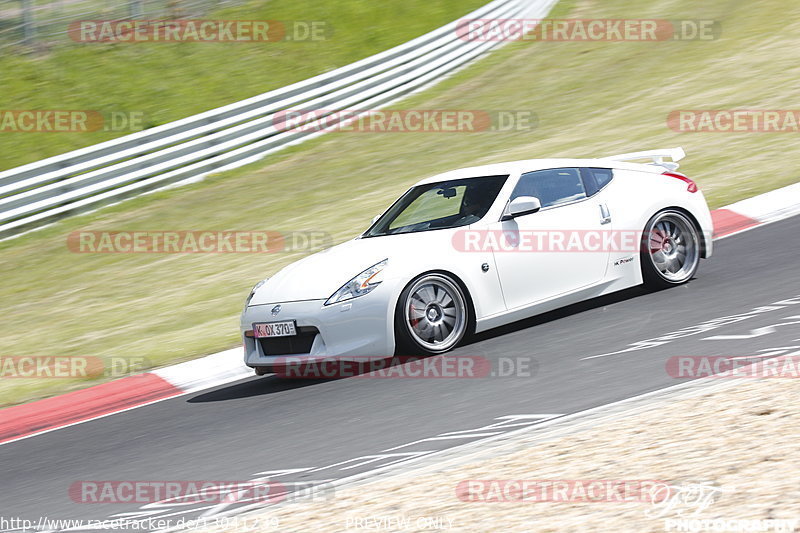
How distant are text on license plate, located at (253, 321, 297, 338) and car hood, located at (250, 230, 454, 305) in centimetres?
19

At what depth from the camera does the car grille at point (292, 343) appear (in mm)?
7703

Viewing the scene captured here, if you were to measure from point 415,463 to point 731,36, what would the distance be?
17555 millimetres

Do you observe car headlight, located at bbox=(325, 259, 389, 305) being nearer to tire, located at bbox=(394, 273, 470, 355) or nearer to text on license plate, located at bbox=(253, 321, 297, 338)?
tire, located at bbox=(394, 273, 470, 355)

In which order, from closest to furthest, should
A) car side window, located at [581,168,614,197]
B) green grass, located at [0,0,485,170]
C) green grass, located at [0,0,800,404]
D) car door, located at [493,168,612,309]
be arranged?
car door, located at [493,168,612,309], car side window, located at [581,168,614,197], green grass, located at [0,0,800,404], green grass, located at [0,0,485,170]

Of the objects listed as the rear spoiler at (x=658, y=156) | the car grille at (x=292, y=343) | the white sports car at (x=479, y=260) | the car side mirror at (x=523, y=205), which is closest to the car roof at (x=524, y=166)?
the white sports car at (x=479, y=260)

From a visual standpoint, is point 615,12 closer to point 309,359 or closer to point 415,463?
point 309,359

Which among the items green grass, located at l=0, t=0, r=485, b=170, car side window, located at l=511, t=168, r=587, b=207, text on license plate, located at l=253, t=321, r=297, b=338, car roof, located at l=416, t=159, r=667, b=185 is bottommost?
text on license plate, located at l=253, t=321, r=297, b=338

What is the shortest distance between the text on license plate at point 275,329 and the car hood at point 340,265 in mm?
192

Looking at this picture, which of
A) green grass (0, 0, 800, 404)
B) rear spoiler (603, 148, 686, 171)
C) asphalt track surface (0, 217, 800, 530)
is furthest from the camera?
green grass (0, 0, 800, 404)

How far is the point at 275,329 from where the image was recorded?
785cm

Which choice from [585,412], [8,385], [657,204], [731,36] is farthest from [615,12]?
[585,412]

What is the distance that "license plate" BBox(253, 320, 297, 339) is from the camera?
25.4 ft

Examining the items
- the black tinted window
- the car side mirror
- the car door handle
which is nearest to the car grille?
the car side mirror

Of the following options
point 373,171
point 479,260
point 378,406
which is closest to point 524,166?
point 479,260
